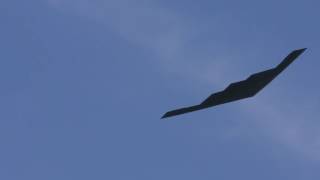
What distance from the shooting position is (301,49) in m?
34.2

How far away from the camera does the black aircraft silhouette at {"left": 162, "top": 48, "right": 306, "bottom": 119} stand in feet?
108

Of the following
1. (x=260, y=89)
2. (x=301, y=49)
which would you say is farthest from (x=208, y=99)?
(x=301, y=49)

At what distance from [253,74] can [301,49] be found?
270 centimetres

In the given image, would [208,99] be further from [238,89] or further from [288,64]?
[288,64]

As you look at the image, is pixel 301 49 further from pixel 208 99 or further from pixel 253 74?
pixel 208 99

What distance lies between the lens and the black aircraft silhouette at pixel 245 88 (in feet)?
108

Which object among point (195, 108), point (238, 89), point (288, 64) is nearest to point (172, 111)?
point (195, 108)

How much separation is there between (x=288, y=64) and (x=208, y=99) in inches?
184

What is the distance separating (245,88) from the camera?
Answer: 33875mm

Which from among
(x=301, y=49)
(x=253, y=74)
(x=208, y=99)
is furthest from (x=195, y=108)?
(x=301, y=49)

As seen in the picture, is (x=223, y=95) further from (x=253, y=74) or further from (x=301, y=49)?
(x=301, y=49)

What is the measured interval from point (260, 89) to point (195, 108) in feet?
11.8

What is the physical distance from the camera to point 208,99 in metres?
33.2

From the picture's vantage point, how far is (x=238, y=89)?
3369 cm
